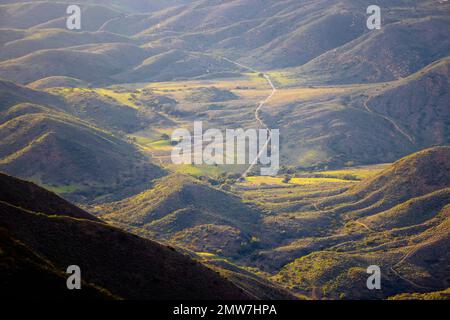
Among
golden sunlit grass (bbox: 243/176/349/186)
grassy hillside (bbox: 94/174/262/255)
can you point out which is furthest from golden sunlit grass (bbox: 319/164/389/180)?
grassy hillside (bbox: 94/174/262/255)

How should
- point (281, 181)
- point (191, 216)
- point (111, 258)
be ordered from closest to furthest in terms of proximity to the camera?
point (111, 258)
point (191, 216)
point (281, 181)

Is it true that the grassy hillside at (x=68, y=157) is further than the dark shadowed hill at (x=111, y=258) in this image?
Yes

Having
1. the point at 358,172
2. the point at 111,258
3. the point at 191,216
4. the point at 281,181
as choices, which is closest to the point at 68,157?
the point at 191,216

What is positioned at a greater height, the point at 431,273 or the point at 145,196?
the point at 145,196

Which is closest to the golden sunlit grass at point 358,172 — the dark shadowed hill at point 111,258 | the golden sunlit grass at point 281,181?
the golden sunlit grass at point 281,181

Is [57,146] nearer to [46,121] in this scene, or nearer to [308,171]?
[46,121]

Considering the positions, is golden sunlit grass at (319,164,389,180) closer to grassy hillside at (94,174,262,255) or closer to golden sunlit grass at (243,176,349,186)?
golden sunlit grass at (243,176,349,186)

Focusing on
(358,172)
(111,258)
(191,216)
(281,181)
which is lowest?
(191,216)

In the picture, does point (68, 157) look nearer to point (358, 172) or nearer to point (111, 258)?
point (358, 172)

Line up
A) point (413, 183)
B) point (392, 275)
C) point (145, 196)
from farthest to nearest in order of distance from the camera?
point (145, 196)
point (413, 183)
point (392, 275)

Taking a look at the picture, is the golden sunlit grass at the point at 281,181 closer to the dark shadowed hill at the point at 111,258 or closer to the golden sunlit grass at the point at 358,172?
the golden sunlit grass at the point at 358,172

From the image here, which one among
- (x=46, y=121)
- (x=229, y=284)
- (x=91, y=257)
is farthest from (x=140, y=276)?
(x=46, y=121)
